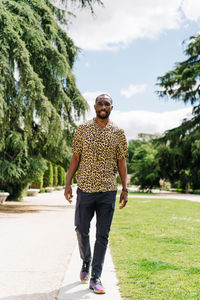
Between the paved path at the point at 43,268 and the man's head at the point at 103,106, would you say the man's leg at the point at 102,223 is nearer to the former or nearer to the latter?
the paved path at the point at 43,268

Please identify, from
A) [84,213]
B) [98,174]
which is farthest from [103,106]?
[84,213]

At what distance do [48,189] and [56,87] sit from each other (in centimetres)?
1568

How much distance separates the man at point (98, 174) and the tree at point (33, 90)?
646 centimetres

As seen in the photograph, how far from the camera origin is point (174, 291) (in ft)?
10.3

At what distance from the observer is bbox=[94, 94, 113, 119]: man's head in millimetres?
3438

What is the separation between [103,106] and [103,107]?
1cm

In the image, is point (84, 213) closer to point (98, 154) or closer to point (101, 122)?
point (98, 154)

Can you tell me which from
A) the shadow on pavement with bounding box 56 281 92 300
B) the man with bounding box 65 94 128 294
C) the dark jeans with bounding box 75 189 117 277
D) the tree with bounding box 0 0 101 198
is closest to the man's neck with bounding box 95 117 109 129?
the man with bounding box 65 94 128 294

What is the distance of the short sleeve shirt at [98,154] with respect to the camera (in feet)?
10.9

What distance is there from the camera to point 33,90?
1052cm

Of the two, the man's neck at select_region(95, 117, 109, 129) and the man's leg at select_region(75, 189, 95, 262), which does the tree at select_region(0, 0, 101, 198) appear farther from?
the man's leg at select_region(75, 189, 95, 262)

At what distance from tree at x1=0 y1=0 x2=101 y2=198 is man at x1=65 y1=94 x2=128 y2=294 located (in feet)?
21.2

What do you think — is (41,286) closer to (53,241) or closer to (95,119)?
(95,119)

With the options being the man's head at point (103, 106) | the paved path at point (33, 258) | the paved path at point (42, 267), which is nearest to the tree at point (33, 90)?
the paved path at point (33, 258)
